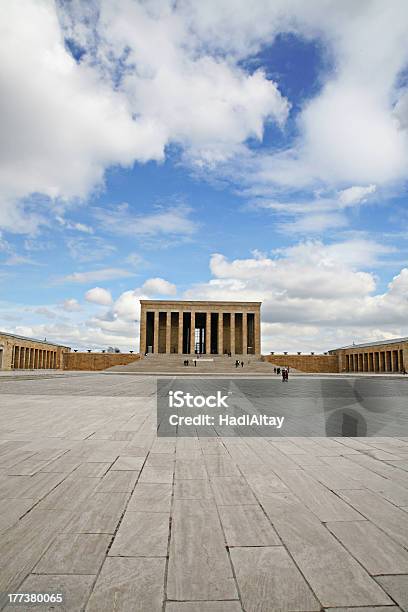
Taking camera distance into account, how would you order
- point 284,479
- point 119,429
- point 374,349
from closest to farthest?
point 284,479 < point 119,429 < point 374,349

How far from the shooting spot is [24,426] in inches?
352

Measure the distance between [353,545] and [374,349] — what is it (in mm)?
66244

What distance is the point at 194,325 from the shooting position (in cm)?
7781

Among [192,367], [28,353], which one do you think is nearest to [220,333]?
[192,367]

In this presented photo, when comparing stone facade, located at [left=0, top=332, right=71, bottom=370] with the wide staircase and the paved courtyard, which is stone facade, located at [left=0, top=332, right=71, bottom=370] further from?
the paved courtyard

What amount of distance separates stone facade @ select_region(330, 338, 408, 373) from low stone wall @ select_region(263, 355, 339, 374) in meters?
1.41

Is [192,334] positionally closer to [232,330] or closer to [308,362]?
[232,330]

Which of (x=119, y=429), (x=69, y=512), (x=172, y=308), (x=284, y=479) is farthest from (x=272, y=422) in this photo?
(x=172, y=308)

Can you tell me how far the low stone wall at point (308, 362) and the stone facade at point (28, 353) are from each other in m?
36.1

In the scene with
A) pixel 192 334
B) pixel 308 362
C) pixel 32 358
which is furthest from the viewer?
pixel 192 334

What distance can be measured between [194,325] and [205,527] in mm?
74222

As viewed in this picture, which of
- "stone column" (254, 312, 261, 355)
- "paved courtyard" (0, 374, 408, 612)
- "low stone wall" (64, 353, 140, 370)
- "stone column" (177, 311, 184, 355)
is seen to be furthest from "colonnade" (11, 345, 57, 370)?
"paved courtyard" (0, 374, 408, 612)

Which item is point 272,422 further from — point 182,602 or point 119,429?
point 182,602

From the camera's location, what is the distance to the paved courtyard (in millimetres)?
2627
